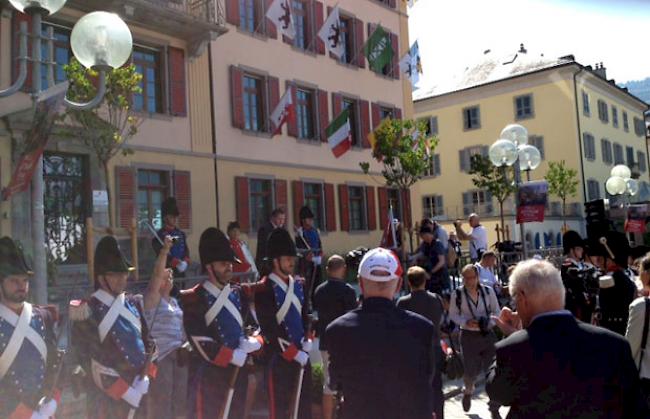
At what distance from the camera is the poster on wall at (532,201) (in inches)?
494

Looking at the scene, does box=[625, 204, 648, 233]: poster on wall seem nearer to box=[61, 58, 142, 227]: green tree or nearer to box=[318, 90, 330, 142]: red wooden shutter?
box=[318, 90, 330, 142]: red wooden shutter

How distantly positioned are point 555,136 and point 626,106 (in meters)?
13.3

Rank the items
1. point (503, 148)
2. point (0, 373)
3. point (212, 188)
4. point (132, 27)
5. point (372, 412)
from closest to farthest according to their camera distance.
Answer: point (372, 412) → point (0, 373) → point (503, 148) → point (132, 27) → point (212, 188)

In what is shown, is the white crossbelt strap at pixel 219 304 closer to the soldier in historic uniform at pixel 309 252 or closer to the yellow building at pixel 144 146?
the soldier in historic uniform at pixel 309 252

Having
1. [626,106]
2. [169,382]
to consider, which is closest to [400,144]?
[169,382]

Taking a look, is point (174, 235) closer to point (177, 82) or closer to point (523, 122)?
point (177, 82)

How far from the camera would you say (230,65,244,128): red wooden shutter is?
19.6 metres

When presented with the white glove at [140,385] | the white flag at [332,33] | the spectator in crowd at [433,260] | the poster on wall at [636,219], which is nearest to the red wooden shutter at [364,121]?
the white flag at [332,33]

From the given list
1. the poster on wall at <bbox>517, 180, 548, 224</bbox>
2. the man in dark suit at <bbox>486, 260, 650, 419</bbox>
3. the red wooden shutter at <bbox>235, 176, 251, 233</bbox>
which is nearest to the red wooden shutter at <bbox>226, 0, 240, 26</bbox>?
the red wooden shutter at <bbox>235, 176, 251, 233</bbox>

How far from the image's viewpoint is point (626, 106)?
1950 inches

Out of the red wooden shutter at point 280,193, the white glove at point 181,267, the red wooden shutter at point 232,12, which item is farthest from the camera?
the red wooden shutter at point 280,193

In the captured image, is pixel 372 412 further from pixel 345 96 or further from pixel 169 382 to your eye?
pixel 345 96

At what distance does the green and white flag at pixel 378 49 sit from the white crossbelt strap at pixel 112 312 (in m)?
17.0

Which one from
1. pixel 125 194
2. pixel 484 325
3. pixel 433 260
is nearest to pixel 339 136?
pixel 125 194
